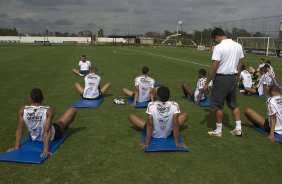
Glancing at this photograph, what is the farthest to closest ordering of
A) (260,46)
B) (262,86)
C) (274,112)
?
(260,46) < (262,86) < (274,112)

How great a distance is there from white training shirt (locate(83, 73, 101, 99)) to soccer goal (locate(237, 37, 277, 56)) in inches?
1677

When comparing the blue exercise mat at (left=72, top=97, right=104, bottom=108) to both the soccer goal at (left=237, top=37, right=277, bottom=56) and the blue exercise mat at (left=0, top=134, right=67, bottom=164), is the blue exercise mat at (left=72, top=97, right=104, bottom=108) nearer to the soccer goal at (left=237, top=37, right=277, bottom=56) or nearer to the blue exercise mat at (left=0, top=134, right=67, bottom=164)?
the blue exercise mat at (left=0, top=134, right=67, bottom=164)

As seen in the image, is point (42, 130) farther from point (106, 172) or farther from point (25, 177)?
point (106, 172)

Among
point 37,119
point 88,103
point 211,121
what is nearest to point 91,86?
point 88,103

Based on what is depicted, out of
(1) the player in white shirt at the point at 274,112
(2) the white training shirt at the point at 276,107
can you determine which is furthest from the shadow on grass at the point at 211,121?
(2) the white training shirt at the point at 276,107

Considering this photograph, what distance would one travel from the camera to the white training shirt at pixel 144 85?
9914mm

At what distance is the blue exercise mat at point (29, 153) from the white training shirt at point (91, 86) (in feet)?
14.6

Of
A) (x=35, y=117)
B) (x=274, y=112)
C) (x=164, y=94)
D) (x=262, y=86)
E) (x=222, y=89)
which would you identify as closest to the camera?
(x=35, y=117)

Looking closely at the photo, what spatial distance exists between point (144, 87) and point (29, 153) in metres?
5.01

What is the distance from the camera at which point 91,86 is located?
1076 centimetres

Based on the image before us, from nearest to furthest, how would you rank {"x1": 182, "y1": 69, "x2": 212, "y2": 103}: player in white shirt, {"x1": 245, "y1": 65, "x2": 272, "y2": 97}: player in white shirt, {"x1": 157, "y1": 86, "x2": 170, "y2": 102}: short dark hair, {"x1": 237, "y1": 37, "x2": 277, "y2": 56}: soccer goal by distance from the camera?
{"x1": 157, "y1": 86, "x2": 170, "y2": 102}: short dark hair → {"x1": 182, "y1": 69, "x2": 212, "y2": 103}: player in white shirt → {"x1": 245, "y1": 65, "x2": 272, "y2": 97}: player in white shirt → {"x1": 237, "y1": 37, "x2": 277, "y2": 56}: soccer goal

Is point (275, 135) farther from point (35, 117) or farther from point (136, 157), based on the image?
point (35, 117)

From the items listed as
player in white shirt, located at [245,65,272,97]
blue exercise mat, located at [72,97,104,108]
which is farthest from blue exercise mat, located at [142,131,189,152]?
player in white shirt, located at [245,65,272,97]

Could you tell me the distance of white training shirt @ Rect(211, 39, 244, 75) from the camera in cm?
657
